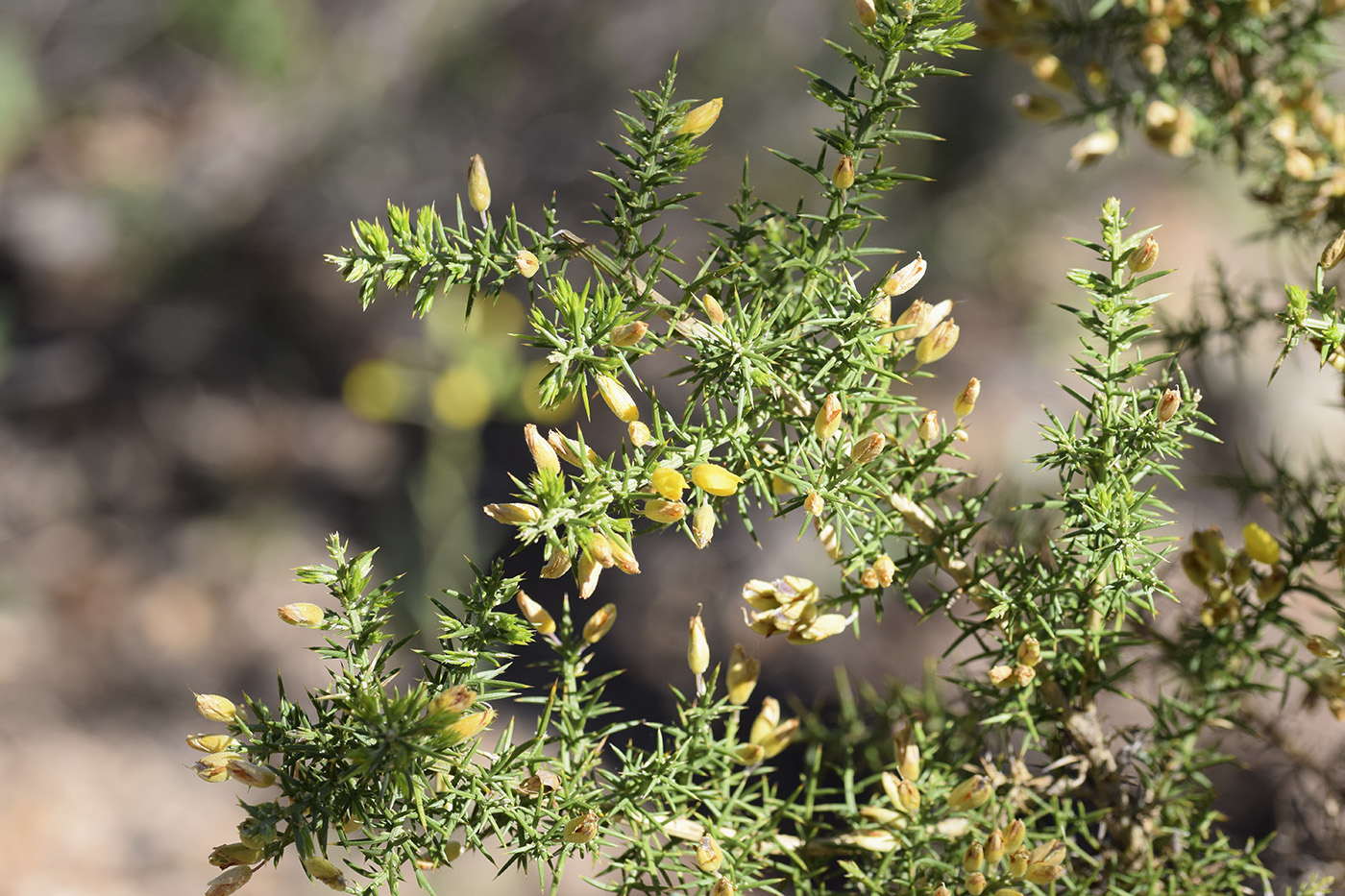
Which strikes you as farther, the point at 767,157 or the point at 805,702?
the point at 767,157

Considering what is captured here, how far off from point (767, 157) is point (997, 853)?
231cm

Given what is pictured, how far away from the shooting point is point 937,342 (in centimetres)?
45

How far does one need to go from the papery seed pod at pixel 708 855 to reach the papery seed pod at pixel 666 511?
177 mm

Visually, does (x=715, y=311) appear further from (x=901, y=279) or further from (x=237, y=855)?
(x=237, y=855)

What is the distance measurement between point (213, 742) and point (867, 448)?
0.32m

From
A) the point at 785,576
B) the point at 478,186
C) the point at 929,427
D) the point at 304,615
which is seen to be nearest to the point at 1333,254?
the point at 929,427

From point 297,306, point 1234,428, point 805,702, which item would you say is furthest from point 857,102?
point 297,306

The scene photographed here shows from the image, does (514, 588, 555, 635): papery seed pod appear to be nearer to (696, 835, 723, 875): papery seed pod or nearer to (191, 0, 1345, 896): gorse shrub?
(191, 0, 1345, 896): gorse shrub

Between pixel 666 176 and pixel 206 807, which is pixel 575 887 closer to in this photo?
pixel 206 807

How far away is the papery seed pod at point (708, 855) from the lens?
0.41m

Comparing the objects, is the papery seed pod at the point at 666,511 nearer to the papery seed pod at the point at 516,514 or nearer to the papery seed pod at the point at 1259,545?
the papery seed pod at the point at 516,514

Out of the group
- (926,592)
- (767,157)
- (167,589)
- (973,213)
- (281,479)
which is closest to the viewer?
(926,592)

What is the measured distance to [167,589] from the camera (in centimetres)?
217

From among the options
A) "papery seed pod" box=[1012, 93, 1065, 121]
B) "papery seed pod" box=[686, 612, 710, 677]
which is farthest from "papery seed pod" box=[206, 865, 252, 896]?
"papery seed pod" box=[1012, 93, 1065, 121]
